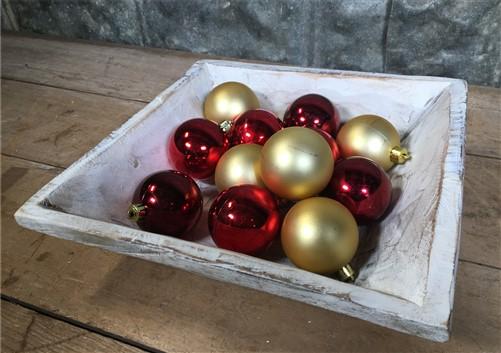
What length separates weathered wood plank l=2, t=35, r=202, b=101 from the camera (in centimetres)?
90

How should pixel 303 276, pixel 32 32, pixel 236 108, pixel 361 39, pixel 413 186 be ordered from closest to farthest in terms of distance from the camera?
pixel 303 276
pixel 413 186
pixel 236 108
pixel 361 39
pixel 32 32

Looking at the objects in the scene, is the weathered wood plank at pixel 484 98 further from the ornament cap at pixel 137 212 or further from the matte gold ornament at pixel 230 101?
the ornament cap at pixel 137 212

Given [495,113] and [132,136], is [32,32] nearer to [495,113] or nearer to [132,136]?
[132,136]

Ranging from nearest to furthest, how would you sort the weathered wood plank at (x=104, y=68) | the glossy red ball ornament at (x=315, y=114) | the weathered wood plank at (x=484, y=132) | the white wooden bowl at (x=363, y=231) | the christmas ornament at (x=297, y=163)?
the white wooden bowl at (x=363, y=231)
the christmas ornament at (x=297, y=163)
the glossy red ball ornament at (x=315, y=114)
the weathered wood plank at (x=484, y=132)
the weathered wood plank at (x=104, y=68)

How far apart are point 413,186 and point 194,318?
247 millimetres

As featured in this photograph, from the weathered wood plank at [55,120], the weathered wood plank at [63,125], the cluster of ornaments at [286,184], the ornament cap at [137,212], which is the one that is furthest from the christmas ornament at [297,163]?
the weathered wood plank at [55,120]

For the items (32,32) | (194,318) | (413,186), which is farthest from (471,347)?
(32,32)

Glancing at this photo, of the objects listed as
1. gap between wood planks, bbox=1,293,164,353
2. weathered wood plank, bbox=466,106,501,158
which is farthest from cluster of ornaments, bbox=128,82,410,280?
weathered wood plank, bbox=466,106,501,158

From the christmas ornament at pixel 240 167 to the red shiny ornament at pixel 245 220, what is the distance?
42 millimetres

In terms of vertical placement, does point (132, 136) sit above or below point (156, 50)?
above

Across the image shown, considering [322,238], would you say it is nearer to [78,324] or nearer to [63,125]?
[78,324]

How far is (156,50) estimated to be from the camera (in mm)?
1031

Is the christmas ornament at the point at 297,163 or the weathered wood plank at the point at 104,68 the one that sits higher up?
the christmas ornament at the point at 297,163

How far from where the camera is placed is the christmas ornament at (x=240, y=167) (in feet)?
1.51
